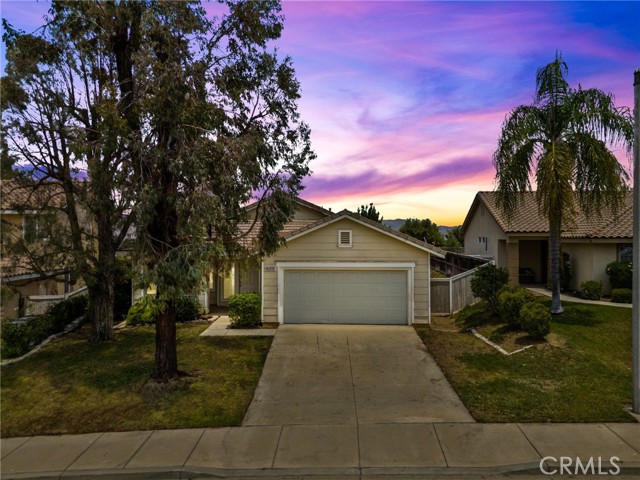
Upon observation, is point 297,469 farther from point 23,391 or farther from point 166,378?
point 23,391

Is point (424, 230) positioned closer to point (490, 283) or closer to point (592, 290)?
point (592, 290)

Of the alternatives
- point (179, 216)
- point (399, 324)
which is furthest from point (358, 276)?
point (179, 216)

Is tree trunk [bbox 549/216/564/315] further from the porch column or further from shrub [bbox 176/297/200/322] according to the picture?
shrub [bbox 176/297/200/322]

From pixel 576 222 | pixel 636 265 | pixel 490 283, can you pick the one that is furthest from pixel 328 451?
pixel 576 222

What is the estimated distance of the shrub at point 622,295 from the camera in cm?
1558

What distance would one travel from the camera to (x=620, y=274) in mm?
16453

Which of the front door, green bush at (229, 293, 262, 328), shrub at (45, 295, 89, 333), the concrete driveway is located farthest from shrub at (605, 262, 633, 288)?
shrub at (45, 295, 89, 333)

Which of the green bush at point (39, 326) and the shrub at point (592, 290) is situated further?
the shrub at point (592, 290)

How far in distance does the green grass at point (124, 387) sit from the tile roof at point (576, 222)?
35.1 ft

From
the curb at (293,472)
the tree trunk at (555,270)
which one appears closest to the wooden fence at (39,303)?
the curb at (293,472)

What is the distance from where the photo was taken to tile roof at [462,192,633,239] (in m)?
17.5

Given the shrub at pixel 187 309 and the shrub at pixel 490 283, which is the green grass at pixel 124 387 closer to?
the shrub at pixel 187 309

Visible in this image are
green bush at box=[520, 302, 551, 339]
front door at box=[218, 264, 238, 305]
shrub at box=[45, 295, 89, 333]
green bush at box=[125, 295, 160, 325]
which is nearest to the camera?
green bush at box=[520, 302, 551, 339]

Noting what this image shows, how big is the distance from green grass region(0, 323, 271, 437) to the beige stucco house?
7.97 feet
